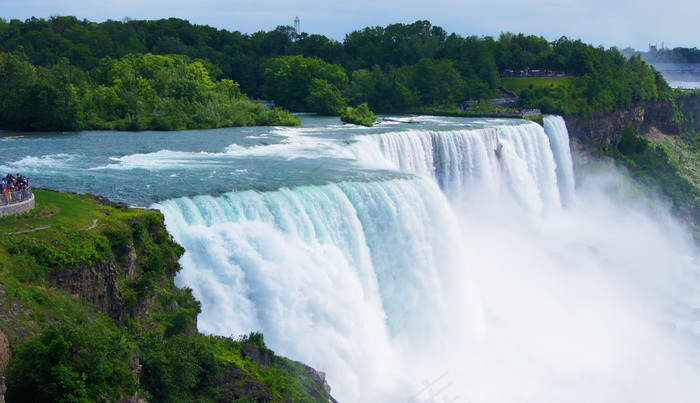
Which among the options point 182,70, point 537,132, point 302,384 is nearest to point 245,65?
point 182,70

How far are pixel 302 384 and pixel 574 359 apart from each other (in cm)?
1135

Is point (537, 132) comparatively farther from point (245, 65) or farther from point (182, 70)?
point (245, 65)

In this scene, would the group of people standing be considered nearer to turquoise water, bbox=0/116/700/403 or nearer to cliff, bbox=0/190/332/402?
cliff, bbox=0/190/332/402

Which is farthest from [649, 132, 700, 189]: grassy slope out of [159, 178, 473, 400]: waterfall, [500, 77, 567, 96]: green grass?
[159, 178, 473, 400]: waterfall

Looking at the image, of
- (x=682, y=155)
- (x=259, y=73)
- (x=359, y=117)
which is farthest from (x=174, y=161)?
(x=682, y=155)

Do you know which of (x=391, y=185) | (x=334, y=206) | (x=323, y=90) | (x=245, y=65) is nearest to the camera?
(x=334, y=206)

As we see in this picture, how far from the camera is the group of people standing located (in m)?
13.3

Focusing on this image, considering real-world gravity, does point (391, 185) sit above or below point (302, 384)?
above

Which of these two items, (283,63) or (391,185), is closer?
(391,185)

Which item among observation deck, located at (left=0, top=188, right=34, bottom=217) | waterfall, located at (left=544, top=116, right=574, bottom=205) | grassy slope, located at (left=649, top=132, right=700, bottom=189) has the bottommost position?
grassy slope, located at (left=649, top=132, right=700, bottom=189)

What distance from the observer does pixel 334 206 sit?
19.0m

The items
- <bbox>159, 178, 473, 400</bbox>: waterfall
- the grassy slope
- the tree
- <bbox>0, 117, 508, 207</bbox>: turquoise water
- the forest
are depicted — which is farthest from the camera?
the tree

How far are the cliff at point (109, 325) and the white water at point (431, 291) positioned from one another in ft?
4.82

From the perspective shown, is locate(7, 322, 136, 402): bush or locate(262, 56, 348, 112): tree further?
locate(262, 56, 348, 112): tree
